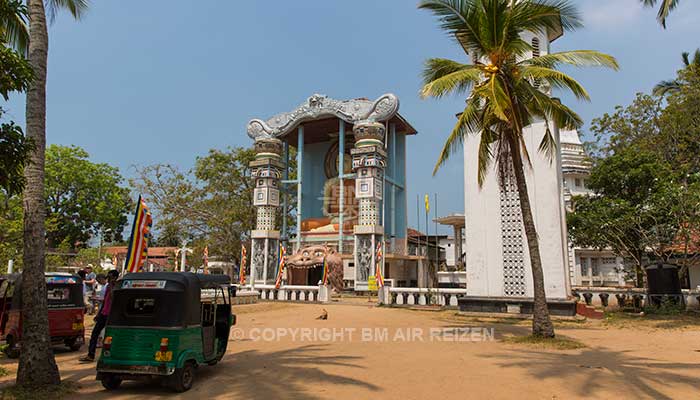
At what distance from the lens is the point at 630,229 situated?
18.9 meters

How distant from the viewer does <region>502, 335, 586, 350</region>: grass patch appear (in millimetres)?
10180

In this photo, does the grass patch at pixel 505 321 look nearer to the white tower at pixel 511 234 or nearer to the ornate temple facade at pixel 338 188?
the white tower at pixel 511 234

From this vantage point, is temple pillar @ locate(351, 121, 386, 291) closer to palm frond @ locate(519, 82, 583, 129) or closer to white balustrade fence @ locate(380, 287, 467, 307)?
white balustrade fence @ locate(380, 287, 467, 307)

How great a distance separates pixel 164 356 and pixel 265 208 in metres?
25.2

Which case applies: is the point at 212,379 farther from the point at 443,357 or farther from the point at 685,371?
the point at 685,371

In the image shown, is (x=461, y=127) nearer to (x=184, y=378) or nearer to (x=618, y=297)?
(x=184, y=378)

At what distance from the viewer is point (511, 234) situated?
666 inches

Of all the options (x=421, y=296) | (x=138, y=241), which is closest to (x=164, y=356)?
(x=138, y=241)

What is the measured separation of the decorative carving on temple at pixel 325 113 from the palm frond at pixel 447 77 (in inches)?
693

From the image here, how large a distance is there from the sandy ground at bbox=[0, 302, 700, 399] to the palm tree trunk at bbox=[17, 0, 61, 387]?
0.72 metres

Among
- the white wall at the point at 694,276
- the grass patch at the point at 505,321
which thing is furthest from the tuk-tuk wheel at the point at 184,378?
the white wall at the point at 694,276

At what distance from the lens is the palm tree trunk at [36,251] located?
6480 mm

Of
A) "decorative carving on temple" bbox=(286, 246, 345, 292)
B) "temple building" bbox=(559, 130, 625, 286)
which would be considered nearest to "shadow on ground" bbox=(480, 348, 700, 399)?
"decorative carving on temple" bbox=(286, 246, 345, 292)

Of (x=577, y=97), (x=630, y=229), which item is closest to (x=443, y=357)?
(x=577, y=97)
